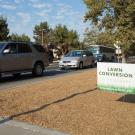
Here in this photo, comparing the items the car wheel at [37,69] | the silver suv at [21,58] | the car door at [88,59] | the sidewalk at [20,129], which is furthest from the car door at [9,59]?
the car door at [88,59]

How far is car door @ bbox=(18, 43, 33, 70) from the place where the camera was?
1930 centimetres

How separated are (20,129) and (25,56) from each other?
11956 mm

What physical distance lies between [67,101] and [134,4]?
22.7ft

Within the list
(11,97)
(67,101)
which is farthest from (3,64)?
(67,101)

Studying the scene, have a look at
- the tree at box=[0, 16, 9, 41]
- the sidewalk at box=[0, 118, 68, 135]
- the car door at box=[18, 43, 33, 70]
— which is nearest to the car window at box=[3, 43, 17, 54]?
the car door at box=[18, 43, 33, 70]

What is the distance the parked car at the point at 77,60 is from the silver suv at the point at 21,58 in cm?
632

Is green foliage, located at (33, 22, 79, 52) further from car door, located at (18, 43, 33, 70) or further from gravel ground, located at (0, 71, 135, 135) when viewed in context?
gravel ground, located at (0, 71, 135, 135)

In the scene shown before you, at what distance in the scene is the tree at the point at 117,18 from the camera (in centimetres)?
1666

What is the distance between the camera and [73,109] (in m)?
9.60

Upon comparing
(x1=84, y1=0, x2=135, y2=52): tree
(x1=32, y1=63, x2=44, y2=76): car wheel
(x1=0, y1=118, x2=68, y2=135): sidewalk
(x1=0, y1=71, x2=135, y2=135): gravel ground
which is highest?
(x1=84, y1=0, x2=135, y2=52): tree

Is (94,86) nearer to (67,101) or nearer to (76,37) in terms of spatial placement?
(67,101)

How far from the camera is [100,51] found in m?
42.6

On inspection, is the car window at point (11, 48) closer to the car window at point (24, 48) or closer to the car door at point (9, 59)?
the car door at point (9, 59)

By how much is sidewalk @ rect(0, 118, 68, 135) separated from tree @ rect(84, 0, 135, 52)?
9517mm
